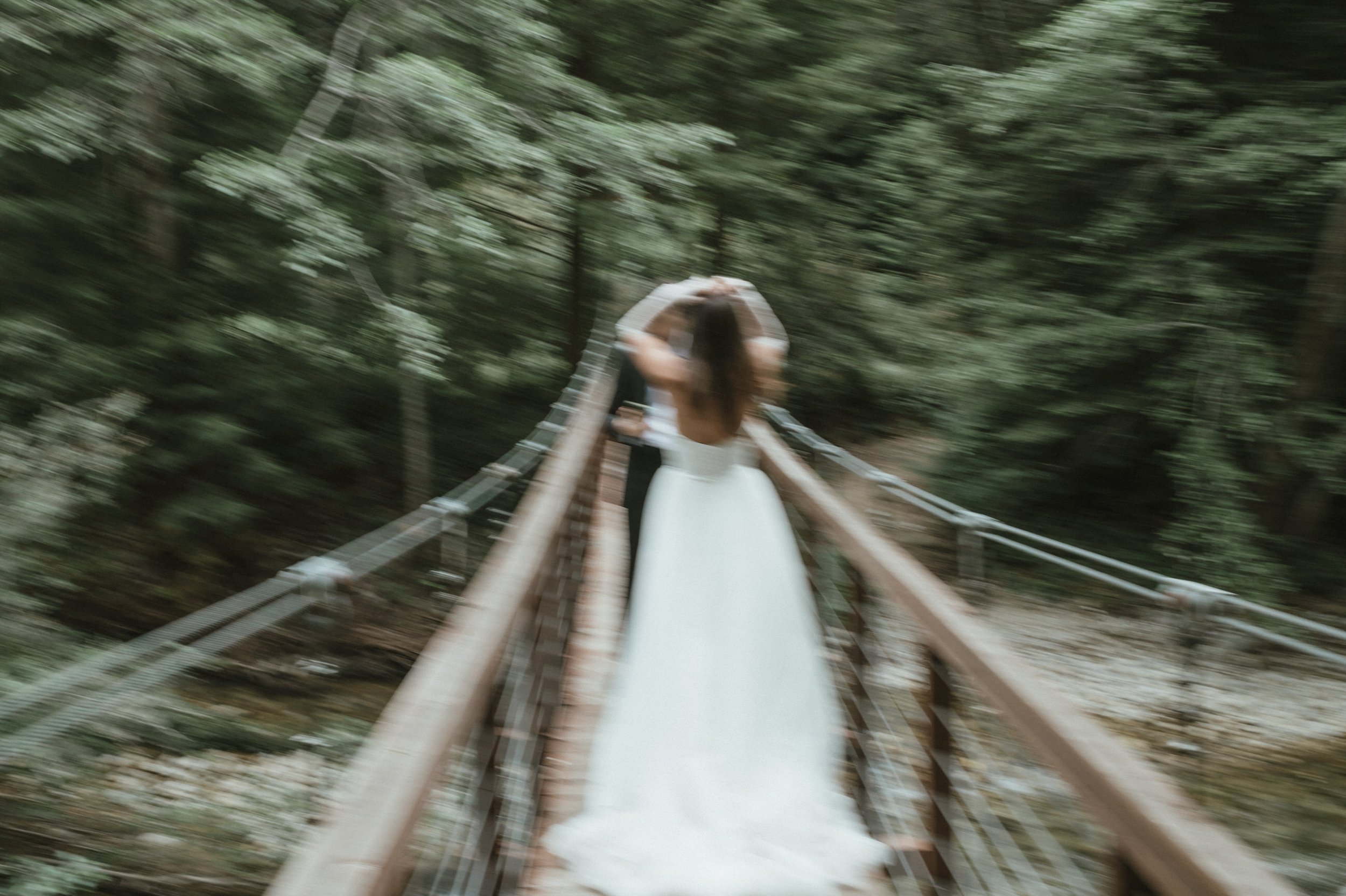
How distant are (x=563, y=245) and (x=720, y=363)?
6.78 meters

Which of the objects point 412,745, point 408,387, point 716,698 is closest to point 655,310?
point 716,698

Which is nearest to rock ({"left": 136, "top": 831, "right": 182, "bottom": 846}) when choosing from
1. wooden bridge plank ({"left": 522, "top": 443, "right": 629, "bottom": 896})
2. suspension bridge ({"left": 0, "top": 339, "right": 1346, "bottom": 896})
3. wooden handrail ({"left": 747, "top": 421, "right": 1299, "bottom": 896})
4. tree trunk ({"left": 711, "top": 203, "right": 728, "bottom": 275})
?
suspension bridge ({"left": 0, "top": 339, "right": 1346, "bottom": 896})

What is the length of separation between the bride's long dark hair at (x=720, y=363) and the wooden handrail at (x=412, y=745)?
60 centimetres

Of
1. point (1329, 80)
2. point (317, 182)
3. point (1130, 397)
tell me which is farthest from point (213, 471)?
point (1329, 80)

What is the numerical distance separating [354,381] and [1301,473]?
6327 mm

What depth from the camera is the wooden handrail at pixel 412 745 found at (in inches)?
32.9

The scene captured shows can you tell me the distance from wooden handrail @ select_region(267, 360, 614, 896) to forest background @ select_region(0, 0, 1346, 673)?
3.20 m

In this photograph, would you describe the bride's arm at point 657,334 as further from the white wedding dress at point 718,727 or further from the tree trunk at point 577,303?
the tree trunk at point 577,303

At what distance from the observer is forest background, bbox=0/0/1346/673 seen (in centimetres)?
490

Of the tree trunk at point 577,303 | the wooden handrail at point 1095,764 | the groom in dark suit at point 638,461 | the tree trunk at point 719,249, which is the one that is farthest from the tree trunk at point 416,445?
the wooden handrail at point 1095,764

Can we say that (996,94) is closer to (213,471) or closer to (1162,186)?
(1162,186)

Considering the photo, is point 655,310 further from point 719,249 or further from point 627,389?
point 719,249

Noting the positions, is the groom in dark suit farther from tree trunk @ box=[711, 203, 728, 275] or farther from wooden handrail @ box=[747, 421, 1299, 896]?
tree trunk @ box=[711, 203, 728, 275]

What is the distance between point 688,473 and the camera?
7.90ft
